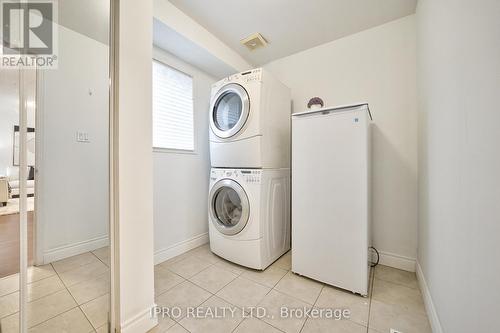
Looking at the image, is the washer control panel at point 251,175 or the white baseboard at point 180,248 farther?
A: the white baseboard at point 180,248

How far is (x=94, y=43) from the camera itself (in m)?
1.01

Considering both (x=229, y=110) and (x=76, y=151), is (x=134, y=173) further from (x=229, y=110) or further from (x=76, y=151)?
(x=229, y=110)

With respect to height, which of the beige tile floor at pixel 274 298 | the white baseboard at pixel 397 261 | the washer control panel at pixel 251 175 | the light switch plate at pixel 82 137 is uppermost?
the light switch plate at pixel 82 137

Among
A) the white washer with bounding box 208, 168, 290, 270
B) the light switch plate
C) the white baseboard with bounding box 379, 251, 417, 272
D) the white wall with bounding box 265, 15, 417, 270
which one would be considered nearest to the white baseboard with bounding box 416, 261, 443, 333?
the white baseboard with bounding box 379, 251, 417, 272

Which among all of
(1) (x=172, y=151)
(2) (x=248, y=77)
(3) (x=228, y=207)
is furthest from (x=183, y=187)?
(2) (x=248, y=77)

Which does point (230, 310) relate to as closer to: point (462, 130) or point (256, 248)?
point (256, 248)

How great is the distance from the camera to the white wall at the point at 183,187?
1.83 m

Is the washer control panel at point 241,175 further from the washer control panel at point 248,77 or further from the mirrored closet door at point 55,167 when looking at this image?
the mirrored closet door at point 55,167

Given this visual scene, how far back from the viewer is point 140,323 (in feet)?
3.33

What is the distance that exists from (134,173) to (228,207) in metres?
1.15

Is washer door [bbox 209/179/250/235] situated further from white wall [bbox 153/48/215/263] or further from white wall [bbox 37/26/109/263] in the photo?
white wall [bbox 37/26/109/263]

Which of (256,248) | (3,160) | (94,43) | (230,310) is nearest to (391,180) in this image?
(256,248)

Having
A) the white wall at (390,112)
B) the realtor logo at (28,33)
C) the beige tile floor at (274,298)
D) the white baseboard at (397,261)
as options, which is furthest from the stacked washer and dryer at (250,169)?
the realtor logo at (28,33)

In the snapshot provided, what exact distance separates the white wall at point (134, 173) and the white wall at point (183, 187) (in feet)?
2.56
